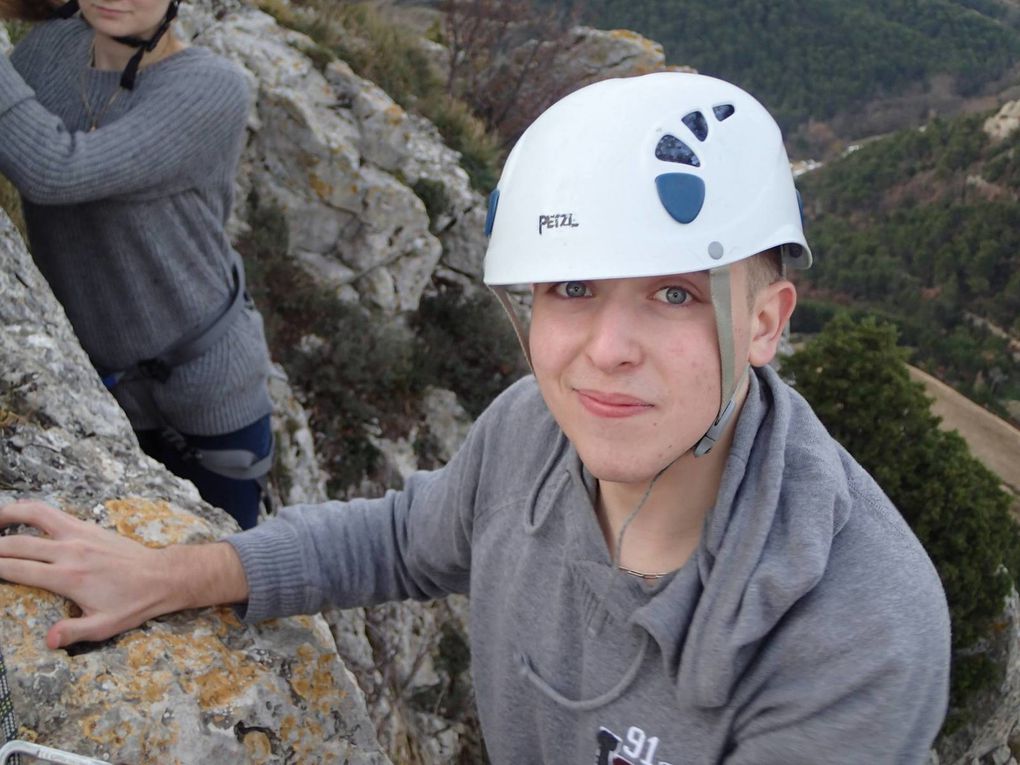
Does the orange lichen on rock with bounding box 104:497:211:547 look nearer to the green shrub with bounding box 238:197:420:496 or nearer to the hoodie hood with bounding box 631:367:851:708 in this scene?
the hoodie hood with bounding box 631:367:851:708

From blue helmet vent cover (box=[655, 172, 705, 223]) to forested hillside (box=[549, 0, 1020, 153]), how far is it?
72.0 m

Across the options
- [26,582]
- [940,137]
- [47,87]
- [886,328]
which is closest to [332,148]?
[47,87]

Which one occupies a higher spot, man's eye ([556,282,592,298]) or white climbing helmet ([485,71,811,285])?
white climbing helmet ([485,71,811,285])

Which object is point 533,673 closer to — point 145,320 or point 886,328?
point 145,320

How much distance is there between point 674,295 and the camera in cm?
161

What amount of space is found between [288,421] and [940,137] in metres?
63.6

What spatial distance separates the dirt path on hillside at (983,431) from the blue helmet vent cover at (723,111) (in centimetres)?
3174

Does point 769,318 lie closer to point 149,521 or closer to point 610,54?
point 149,521

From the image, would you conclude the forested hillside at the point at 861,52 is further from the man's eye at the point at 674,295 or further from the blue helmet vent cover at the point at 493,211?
the man's eye at the point at 674,295

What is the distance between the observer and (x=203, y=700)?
168 centimetres

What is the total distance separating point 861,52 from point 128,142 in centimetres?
8097

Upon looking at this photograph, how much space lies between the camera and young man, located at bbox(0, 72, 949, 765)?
1446mm

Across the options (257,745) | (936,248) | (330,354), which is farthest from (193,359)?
(936,248)

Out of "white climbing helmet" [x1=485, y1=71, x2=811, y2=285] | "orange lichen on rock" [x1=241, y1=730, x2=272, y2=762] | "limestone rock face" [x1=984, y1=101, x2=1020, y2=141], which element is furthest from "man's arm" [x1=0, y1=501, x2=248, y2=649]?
"limestone rock face" [x1=984, y1=101, x2=1020, y2=141]
